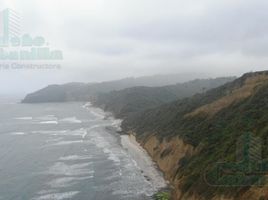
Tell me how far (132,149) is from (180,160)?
2747 cm

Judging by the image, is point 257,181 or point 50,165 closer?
point 257,181

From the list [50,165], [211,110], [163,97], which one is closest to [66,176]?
[50,165]

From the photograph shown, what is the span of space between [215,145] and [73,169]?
86.5 ft

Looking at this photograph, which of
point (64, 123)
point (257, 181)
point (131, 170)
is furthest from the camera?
point (64, 123)

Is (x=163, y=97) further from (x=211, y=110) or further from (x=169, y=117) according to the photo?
(x=211, y=110)

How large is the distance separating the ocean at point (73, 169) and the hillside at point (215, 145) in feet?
15.1

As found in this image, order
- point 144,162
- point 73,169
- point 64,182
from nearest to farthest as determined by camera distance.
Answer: point 64,182
point 73,169
point 144,162

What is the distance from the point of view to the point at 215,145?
61.1m

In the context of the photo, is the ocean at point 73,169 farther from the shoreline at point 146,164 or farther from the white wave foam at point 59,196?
the shoreline at point 146,164

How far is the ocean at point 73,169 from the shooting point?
58719mm

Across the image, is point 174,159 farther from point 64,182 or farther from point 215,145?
point 64,182

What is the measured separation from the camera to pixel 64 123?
504 ft

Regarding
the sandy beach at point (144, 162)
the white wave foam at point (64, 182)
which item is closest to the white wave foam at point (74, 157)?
the sandy beach at point (144, 162)

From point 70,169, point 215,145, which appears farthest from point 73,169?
point 215,145
